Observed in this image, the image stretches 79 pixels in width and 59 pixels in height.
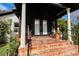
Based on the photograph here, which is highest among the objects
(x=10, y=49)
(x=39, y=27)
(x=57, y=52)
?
(x=39, y=27)

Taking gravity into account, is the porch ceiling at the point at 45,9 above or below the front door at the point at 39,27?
above

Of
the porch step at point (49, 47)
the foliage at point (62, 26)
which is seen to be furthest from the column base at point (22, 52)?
the foliage at point (62, 26)

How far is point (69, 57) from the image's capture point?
9.38 m

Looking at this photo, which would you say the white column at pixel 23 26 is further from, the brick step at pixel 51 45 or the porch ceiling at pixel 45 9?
the brick step at pixel 51 45

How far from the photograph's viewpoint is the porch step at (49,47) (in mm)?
9484

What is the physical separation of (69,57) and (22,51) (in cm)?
157

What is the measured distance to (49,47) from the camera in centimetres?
969

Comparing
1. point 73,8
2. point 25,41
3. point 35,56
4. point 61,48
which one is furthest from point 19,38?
point 73,8

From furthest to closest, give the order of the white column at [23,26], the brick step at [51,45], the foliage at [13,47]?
1. the brick step at [51,45]
2. the white column at [23,26]
3. the foliage at [13,47]

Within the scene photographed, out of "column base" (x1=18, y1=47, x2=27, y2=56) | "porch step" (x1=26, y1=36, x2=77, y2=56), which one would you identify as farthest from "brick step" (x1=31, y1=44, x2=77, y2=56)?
"column base" (x1=18, y1=47, x2=27, y2=56)

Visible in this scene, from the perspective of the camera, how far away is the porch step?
948 cm

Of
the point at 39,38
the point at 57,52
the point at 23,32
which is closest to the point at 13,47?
the point at 23,32

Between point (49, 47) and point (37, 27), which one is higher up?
point (37, 27)

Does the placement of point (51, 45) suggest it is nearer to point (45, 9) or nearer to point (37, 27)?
point (37, 27)
